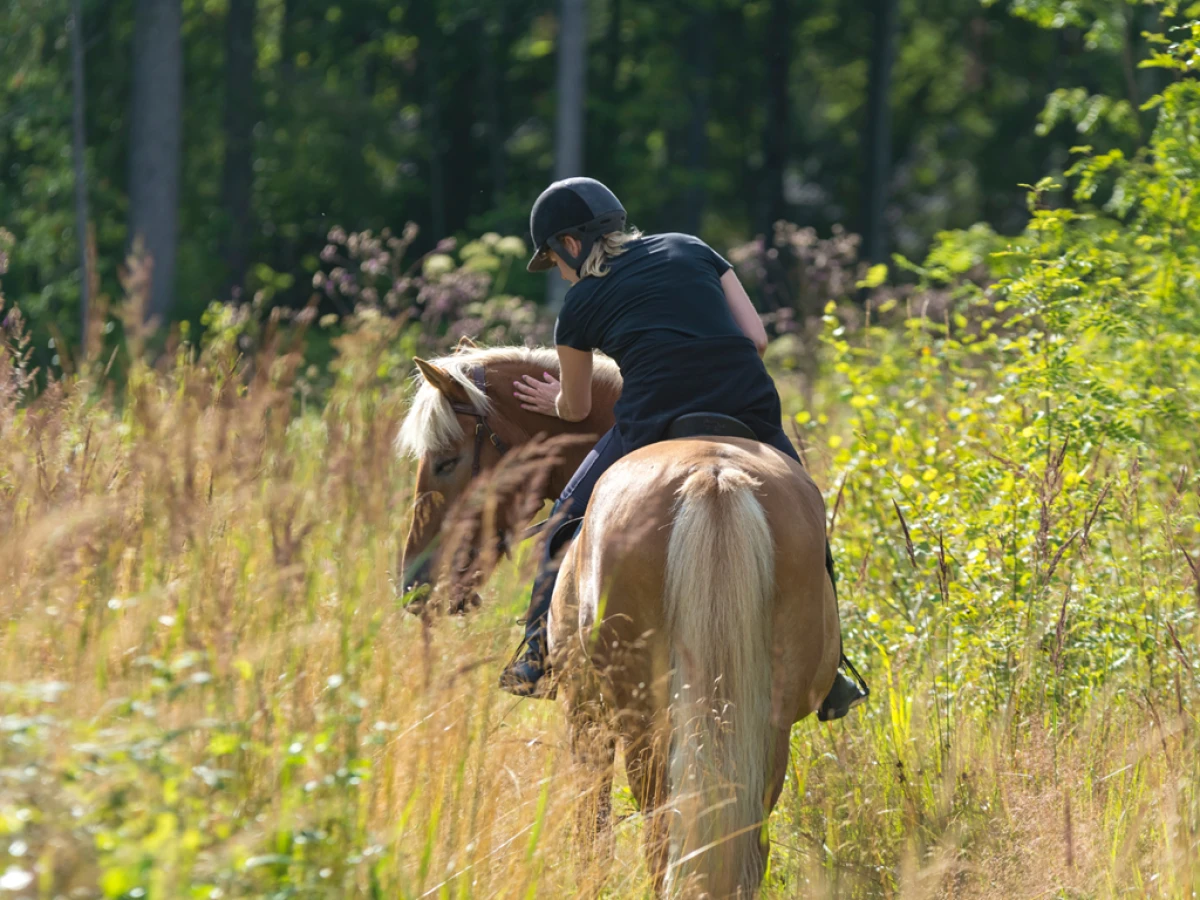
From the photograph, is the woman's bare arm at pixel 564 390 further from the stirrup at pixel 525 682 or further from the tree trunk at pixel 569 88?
the tree trunk at pixel 569 88

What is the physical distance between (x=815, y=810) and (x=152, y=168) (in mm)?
17302

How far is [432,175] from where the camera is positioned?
25875mm

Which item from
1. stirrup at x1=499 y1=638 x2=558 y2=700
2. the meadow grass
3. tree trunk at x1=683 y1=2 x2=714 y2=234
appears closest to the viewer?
the meadow grass

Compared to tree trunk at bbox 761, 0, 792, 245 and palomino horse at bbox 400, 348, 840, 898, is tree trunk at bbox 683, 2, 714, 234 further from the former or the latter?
palomino horse at bbox 400, 348, 840, 898

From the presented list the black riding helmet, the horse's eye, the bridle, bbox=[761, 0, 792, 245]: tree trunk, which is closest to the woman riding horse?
the black riding helmet

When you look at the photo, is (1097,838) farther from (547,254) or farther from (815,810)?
(547,254)

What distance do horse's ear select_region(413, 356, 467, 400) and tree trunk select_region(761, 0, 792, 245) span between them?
23.5 m

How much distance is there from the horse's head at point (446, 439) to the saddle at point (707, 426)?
90cm

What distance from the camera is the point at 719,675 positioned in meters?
3.05

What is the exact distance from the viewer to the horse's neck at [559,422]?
4422 millimetres

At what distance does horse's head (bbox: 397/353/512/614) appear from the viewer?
4.27m

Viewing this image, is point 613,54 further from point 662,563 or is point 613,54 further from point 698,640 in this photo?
point 698,640

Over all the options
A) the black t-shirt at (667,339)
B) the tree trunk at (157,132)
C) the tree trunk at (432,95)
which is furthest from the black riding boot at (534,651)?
the tree trunk at (432,95)

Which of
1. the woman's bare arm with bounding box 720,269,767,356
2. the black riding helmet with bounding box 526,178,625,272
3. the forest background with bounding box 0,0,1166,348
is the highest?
the black riding helmet with bounding box 526,178,625,272
